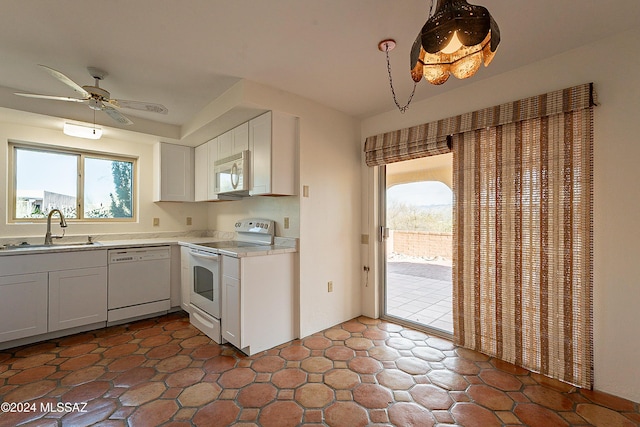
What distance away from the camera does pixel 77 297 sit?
9.59ft

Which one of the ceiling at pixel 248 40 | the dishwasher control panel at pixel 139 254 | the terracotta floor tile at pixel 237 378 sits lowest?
the terracotta floor tile at pixel 237 378

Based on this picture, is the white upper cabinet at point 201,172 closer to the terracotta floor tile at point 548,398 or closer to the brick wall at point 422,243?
the brick wall at point 422,243

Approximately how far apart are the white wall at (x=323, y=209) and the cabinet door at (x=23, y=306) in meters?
2.17

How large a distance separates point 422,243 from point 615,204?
1.55 metres

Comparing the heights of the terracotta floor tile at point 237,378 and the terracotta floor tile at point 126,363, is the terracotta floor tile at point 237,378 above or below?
above

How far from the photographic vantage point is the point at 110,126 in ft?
10.8

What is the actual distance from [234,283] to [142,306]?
1629 millimetres

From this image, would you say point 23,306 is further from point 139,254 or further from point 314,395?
point 314,395

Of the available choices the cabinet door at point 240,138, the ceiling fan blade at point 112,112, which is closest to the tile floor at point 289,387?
the cabinet door at point 240,138

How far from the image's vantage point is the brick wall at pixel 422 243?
2932 millimetres

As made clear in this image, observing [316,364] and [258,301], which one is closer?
[316,364]

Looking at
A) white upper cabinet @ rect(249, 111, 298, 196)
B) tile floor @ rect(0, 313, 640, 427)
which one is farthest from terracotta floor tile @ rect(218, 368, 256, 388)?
white upper cabinet @ rect(249, 111, 298, 196)

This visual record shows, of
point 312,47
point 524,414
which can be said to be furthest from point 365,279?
point 312,47

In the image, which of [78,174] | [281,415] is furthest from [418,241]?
[78,174]
